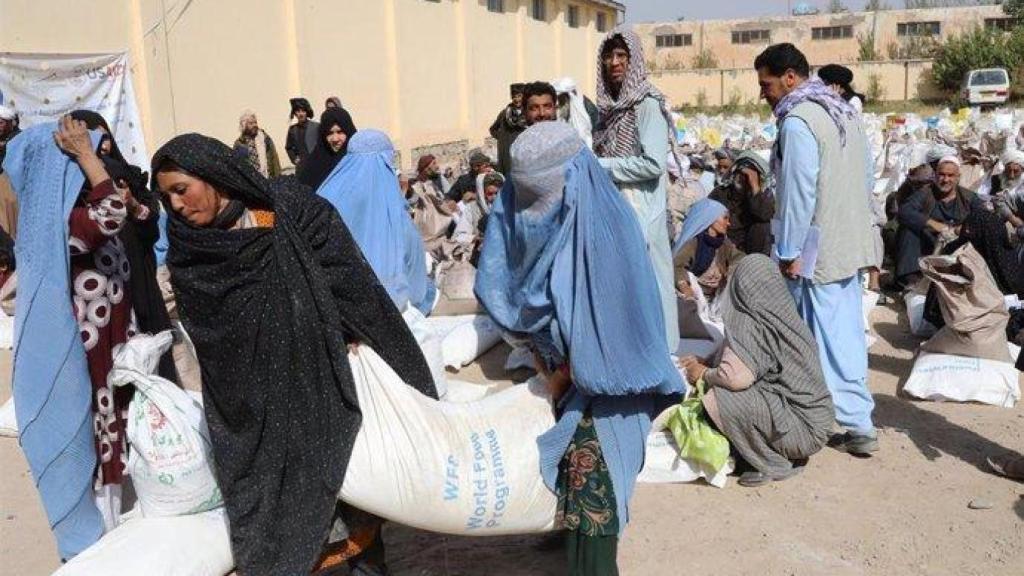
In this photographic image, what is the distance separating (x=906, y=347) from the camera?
582 centimetres

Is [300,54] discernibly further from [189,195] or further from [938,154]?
[189,195]

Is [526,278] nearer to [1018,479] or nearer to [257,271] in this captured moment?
[257,271]

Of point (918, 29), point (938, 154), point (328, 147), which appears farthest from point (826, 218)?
point (918, 29)

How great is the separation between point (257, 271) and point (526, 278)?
739 mm

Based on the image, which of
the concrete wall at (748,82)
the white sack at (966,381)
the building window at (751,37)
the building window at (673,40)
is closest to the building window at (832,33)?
the building window at (751,37)

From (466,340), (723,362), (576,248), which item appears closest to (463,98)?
(466,340)

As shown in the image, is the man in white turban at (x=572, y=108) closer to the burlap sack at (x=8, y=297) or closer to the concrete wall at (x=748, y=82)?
the burlap sack at (x=8, y=297)

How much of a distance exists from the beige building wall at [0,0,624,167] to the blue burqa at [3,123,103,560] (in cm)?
603

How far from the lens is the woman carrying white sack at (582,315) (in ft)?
8.12

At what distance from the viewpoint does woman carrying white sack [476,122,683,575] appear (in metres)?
2.47

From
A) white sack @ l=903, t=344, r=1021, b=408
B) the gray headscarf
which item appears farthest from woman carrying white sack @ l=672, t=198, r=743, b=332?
white sack @ l=903, t=344, r=1021, b=408

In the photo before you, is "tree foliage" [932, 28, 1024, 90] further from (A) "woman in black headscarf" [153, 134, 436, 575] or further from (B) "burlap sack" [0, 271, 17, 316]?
(A) "woman in black headscarf" [153, 134, 436, 575]

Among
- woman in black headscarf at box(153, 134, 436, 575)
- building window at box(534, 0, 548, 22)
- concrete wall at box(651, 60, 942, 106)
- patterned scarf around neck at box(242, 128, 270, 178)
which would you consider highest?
building window at box(534, 0, 548, 22)

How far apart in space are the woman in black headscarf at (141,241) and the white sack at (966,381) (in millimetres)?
3647
